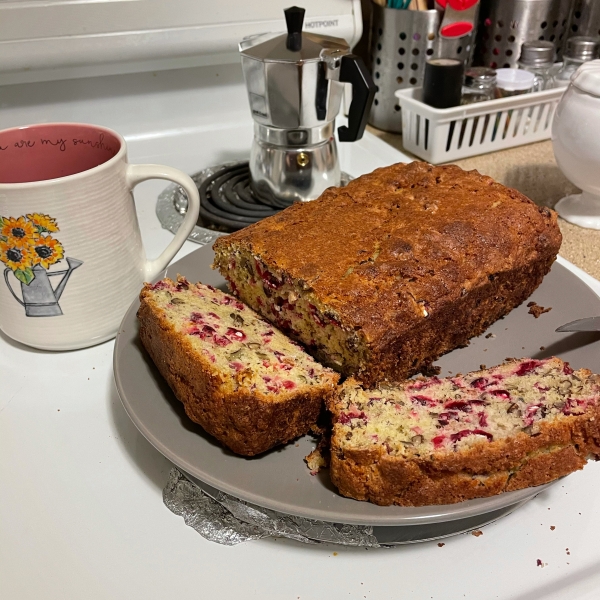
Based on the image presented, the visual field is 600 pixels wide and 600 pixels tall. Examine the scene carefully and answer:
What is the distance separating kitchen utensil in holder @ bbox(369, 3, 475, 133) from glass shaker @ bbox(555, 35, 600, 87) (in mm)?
380

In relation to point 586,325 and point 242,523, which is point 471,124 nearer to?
point 586,325

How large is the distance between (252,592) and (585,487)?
0.63m

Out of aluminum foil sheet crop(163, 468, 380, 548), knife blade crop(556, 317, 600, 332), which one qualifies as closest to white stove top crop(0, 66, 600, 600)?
aluminum foil sheet crop(163, 468, 380, 548)

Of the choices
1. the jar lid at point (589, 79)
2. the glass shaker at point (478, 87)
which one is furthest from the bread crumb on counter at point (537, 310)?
the glass shaker at point (478, 87)

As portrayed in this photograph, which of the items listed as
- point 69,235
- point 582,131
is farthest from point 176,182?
Answer: point 582,131

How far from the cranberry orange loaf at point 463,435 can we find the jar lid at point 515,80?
141 centimetres

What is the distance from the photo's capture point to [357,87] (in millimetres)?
1616

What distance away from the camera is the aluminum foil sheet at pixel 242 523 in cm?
89

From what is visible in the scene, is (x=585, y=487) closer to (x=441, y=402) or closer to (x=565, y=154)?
(x=441, y=402)

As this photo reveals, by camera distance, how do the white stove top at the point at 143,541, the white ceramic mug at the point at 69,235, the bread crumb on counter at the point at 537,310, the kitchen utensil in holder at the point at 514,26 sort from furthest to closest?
1. the kitchen utensil in holder at the point at 514,26
2. the bread crumb on counter at the point at 537,310
3. the white ceramic mug at the point at 69,235
4. the white stove top at the point at 143,541

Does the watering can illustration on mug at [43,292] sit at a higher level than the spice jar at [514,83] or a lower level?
lower

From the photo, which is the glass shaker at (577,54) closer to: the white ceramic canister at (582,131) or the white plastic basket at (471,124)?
the white plastic basket at (471,124)

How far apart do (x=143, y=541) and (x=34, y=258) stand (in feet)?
1.93

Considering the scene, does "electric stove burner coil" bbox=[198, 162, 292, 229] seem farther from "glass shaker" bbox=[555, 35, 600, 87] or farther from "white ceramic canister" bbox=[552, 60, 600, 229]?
"glass shaker" bbox=[555, 35, 600, 87]
